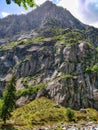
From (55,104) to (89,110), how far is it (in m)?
18.3

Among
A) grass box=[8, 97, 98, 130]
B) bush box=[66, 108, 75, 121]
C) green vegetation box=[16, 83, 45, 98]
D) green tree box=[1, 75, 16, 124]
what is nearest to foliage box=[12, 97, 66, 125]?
grass box=[8, 97, 98, 130]

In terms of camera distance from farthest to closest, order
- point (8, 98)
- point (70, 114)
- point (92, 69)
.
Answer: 1. point (92, 69)
2. point (70, 114)
3. point (8, 98)

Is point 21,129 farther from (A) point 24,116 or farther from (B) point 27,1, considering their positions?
(B) point 27,1

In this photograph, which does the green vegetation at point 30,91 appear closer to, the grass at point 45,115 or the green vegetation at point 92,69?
the grass at point 45,115

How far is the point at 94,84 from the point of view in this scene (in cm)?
17562

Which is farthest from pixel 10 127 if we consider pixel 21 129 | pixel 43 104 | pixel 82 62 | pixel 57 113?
pixel 82 62

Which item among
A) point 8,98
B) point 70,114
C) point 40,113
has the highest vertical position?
point 8,98

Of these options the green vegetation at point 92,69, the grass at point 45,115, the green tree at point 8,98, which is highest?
the green vegetation at point 92,69

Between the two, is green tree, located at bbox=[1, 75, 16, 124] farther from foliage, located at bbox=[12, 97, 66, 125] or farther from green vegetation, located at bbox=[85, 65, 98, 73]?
green vegetation, located at bbox=[85, 65, 98, 73]

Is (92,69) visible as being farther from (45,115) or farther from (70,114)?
(70,114)

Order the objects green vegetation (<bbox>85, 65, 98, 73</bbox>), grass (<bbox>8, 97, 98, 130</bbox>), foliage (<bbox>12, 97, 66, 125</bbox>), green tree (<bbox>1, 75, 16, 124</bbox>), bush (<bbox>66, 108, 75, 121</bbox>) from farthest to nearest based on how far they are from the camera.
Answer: green vegetation (<bbox>85, 65, 98, 73</bbox>) → bush (<bbox>66, 108, 75, 121</bbox>) → foliage (<bbox>12, 97, 66, 125</bbox>) → grass (<bbox>8, 97, 98, 130</bbox>) → green tree (<bbox>1, 75, 16, 124</bbox>)

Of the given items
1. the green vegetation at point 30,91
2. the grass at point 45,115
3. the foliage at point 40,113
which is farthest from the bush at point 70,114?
the green vegetation at point 30,91

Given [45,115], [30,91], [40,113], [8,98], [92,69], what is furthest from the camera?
[92,69]

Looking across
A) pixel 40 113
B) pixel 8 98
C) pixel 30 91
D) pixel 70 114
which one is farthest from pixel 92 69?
pixel 8 98
